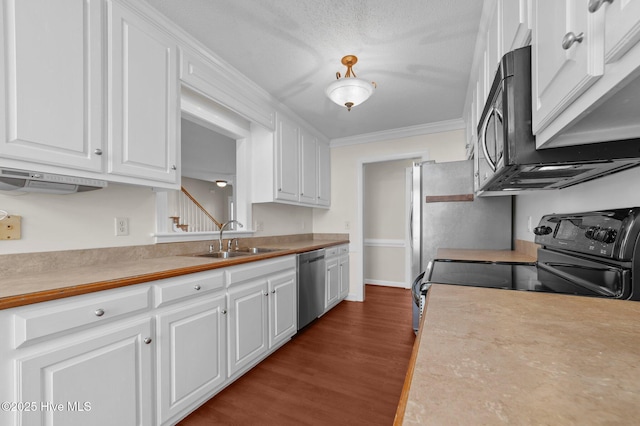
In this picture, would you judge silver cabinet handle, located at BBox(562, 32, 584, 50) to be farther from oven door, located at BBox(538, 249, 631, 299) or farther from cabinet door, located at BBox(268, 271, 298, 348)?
cabinet door, located at BBox(268, 271, 298, 348)

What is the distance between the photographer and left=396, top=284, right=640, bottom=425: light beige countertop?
1.08 ft

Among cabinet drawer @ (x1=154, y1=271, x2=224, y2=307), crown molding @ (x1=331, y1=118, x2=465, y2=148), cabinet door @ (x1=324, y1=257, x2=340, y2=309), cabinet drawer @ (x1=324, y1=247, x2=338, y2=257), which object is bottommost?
cabinet door @ (x1=324, y1=257, x2=340, y2=309)

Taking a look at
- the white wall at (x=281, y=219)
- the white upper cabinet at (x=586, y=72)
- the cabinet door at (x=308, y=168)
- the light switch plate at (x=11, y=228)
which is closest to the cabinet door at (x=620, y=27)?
the white upper cabinet at (x=586, y=72)

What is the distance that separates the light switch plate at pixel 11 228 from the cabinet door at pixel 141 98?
448mm

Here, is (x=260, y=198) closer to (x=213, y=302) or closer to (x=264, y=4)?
(x=213, y=302)

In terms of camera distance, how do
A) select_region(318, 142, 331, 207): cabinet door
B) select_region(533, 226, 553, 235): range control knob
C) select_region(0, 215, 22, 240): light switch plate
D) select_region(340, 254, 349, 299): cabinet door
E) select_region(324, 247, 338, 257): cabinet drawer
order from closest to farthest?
select_region(0, 215, 22, 240): light switch plate
select_region(533, 226, 553, 235): range control knob
select_region(324, 247, 338, 257): cabinet drawer
select_region(340, 254, 349, 299): cabinet door
select_region(318, 142, 331, 207): cabinet door

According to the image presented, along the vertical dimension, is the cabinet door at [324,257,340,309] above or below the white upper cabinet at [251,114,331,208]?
below

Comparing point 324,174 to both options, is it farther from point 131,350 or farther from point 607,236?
point 607,236

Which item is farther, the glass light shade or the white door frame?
the white door frame

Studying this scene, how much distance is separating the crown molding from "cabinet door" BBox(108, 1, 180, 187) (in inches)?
103

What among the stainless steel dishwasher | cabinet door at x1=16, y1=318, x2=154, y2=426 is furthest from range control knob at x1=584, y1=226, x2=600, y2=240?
the stainless steel dishwasher

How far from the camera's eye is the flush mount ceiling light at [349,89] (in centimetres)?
190

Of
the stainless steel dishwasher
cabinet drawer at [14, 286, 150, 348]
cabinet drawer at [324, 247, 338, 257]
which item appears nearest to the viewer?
cabinet drawer at [14, 286, 150, 348]

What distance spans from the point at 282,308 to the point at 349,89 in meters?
1.82
